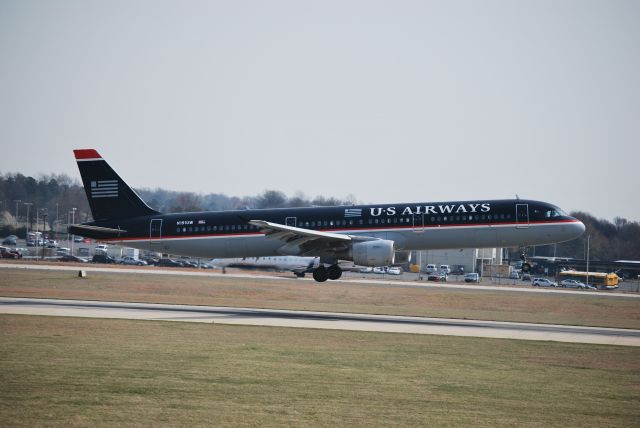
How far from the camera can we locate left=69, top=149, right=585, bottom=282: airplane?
50625mm

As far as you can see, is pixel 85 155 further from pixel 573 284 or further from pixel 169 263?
pixel 573 284

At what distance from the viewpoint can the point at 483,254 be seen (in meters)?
140

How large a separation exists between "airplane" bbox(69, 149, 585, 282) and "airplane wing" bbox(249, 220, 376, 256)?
6 cm

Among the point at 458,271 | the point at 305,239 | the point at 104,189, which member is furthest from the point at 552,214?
the point at 458,271

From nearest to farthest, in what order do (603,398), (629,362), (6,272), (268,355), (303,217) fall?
(603,398), (268,355), (629,362), (303,217), (6,272)

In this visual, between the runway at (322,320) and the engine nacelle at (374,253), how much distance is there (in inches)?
136

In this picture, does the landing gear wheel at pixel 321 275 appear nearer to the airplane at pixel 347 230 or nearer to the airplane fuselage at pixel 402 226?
the airplane at pixel 347 230

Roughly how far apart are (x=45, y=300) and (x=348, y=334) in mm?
24618

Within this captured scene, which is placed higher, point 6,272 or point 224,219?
point 224,219

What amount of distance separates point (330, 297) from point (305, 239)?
19.0 m

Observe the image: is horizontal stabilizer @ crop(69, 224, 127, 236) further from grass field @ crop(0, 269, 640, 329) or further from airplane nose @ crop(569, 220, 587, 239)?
airplane nose @ crop(569, 220, 587, 239)

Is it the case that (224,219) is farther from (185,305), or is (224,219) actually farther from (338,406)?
(338,406)

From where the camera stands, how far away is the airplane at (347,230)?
50.6m

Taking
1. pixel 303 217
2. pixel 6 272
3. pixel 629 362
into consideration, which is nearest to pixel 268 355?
pixel 629 362
